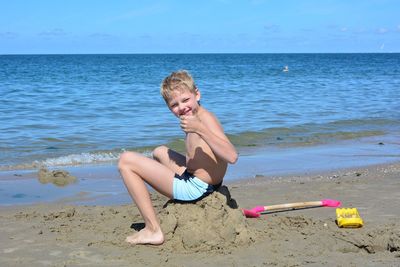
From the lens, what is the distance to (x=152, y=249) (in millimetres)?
4043

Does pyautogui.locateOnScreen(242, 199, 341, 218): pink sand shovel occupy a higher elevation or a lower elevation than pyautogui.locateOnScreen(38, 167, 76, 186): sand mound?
higher

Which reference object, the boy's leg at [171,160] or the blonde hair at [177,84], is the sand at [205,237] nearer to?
the boy's leg at [171,160]

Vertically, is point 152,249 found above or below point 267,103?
above

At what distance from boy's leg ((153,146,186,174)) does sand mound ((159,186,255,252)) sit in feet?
0.98

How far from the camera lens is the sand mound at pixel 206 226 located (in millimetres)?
4051

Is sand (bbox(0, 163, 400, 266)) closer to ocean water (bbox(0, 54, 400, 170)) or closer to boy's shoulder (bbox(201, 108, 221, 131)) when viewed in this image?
boy's shoulder (bbox(201, 108, 221, 131))

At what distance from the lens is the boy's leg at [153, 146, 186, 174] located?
438cm

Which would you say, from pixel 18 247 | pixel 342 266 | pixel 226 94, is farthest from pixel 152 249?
pixel 226 94

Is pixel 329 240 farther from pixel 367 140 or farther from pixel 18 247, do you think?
pixel 367 140

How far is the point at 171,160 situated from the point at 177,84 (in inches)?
28.7

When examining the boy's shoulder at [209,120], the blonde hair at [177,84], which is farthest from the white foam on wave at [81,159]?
the boy's shoulder at [209,120]

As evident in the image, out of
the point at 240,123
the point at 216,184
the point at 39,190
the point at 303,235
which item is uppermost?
the point at 216,184

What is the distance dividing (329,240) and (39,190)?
3602 millimetres

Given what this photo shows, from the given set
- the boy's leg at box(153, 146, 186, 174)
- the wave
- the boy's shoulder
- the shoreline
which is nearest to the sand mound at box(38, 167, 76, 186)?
the shoreline
